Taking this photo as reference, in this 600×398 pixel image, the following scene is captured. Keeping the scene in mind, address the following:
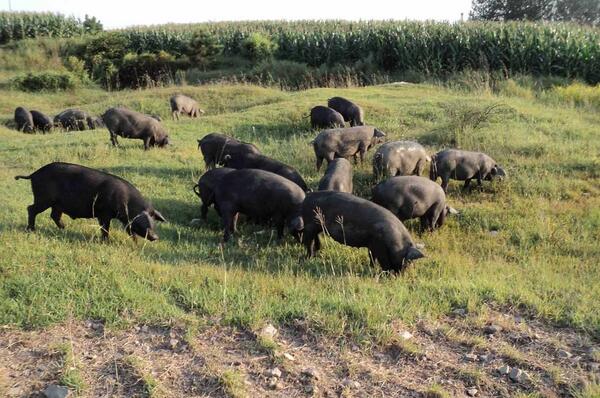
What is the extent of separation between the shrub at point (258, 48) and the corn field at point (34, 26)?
42.2ft

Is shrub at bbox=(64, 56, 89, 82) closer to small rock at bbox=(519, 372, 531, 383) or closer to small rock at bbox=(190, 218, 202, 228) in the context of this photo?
small rock at bbox=(190, 218, 202, 228)

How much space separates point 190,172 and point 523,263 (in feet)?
Answer: 20.4

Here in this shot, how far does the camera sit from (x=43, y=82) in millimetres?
24766

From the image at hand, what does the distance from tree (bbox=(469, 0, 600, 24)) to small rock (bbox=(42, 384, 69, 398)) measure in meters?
48.4

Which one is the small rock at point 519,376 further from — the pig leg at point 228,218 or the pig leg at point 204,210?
the pig leg at point 204,210

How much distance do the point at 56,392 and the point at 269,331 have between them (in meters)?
1.73

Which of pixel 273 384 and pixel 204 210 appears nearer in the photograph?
pixel 273 384

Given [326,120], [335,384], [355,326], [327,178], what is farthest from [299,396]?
[326,120]

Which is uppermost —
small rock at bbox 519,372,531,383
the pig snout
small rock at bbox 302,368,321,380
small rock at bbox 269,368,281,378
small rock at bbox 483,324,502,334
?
the pig snout

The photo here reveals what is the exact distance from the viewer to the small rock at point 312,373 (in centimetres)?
464

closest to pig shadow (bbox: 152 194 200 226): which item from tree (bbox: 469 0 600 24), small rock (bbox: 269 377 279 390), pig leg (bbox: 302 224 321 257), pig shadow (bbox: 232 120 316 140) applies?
pig leg (bbox: 302 224 321 257)

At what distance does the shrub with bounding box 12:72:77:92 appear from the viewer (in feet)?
80.8

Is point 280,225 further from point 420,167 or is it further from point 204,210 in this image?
point 420,167

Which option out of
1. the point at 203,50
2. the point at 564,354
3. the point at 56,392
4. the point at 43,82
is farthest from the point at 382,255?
the point at 203,50
